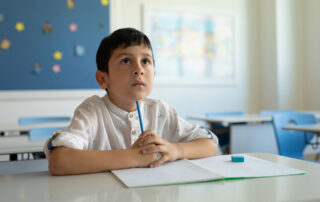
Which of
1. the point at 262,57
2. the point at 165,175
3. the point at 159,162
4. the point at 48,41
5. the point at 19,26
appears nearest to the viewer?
the point at 165,175

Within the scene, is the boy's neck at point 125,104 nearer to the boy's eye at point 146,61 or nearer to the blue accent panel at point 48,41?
the boy's eye at point 146,61

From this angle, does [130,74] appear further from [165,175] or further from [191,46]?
[191,46]

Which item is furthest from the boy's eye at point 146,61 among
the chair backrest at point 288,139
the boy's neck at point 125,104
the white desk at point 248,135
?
the white desk at point 248,135

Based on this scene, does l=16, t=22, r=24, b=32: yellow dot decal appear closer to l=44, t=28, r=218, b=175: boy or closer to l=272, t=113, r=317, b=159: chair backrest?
l=272, t=113, r=317, b=159: chair backrest

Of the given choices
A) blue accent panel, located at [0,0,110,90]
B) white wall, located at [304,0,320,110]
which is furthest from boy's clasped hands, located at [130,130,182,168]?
white wall, located at [304,0,320,110]

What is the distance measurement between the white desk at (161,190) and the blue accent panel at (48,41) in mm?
3701

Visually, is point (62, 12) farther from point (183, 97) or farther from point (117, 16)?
point (183, 97)

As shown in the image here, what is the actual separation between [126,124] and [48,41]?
140 inches

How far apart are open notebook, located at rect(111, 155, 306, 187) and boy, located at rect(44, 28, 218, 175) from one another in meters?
0.05

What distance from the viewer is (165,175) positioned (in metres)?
0.79

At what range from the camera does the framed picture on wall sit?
484 centimetres

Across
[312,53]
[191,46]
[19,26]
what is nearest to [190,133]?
[19,26]

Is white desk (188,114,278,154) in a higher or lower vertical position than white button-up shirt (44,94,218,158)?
lower

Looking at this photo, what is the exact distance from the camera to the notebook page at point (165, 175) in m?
0.73
